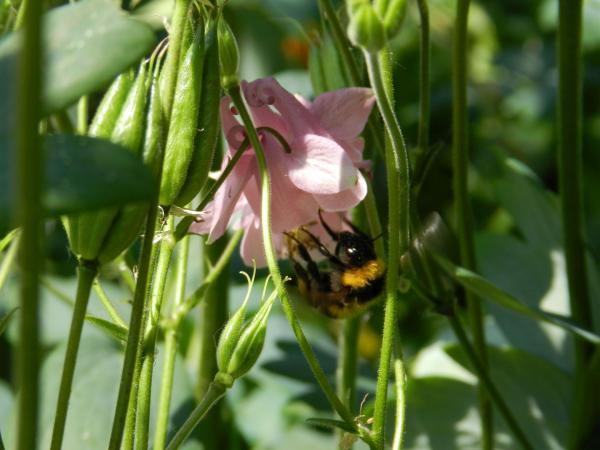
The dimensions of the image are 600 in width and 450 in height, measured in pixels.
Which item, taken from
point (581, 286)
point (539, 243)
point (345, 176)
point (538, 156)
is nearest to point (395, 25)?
point (345, 176)

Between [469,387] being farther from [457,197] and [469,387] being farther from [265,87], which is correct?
[265,87]

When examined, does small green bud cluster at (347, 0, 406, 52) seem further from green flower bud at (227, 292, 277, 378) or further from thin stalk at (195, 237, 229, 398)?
thin stalk at (195, 237, 229, 398)

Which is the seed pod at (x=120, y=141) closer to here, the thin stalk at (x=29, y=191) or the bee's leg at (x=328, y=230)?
the thin stalk at (x=29, y=191)

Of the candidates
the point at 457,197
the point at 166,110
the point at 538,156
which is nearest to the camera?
the point at 166,110

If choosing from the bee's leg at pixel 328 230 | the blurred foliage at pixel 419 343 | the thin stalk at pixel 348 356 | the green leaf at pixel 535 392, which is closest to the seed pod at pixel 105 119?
the blurred foliage at pixel 419 343

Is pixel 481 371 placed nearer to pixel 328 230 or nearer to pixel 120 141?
pixel 328 230

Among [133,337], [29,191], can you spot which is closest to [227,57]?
[133,337]
